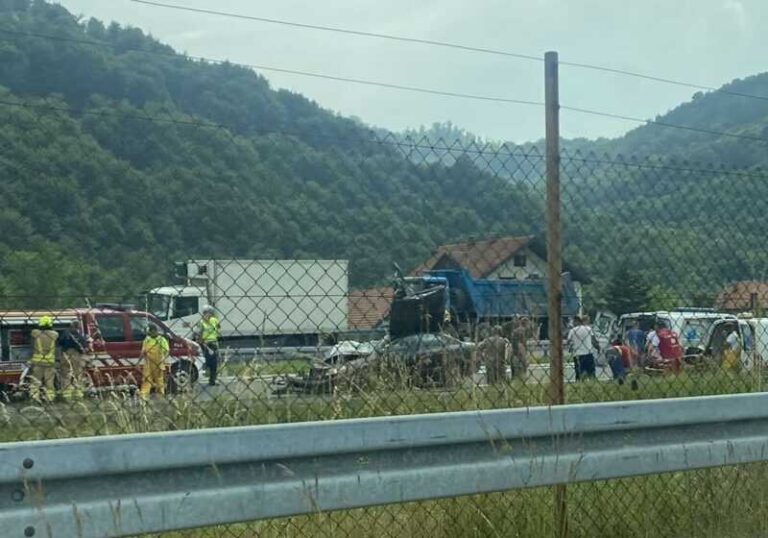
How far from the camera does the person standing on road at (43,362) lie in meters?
4.74

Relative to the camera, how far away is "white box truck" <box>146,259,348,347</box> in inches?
167

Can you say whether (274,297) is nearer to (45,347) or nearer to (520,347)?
(520,347)

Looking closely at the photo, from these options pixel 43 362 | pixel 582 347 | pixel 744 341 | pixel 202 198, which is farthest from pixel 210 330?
pixel 744 341

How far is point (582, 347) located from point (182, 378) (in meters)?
3.69

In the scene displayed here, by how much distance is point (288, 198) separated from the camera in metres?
4.20

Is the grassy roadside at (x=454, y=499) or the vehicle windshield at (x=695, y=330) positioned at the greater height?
the vehicle windshield at (x=695, y=330)

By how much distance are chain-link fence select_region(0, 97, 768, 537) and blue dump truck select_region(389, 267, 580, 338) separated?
15 millimetres

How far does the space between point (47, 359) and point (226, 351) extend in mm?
1437

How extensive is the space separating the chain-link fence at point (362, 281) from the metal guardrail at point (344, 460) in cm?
68

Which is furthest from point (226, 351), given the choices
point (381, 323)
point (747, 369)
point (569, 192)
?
point (747, 369)

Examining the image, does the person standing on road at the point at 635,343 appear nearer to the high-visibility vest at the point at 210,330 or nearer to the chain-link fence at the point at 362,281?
Answer: the chain-link fence at the point at 362,281

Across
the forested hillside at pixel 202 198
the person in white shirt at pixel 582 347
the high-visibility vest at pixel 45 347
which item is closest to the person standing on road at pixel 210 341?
the forested hillside at pixel 202 198

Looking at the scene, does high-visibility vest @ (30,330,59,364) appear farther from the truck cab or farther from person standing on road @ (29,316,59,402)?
the truck cab

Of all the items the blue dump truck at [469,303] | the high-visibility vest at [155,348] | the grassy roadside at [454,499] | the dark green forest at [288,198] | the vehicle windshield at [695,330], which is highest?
the dark green forest at [288,198]
